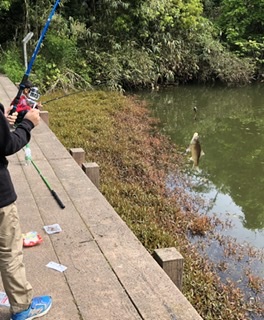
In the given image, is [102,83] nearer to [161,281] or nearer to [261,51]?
[261,51]

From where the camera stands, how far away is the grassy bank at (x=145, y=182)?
3896 millimetres

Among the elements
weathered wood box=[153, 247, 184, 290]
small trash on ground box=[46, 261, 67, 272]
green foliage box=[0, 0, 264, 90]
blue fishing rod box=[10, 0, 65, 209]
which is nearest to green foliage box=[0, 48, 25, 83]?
green foliage box=[0, 0, 264, 90]

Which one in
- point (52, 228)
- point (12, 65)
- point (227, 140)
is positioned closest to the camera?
point (52, 228)

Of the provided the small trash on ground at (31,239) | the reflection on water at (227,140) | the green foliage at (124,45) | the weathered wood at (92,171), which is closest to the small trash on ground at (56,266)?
the small trash on ground at (31,239)

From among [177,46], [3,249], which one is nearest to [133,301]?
[3,249]

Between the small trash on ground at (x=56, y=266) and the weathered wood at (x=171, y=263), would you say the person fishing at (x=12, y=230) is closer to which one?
the small trash on ground at (x=56, y=266)

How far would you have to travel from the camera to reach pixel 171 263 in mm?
2855

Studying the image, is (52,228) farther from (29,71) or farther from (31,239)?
(29,71)

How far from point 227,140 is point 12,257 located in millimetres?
7883

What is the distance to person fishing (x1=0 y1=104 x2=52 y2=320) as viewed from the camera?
2.18m

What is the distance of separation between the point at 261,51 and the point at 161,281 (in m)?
16.2

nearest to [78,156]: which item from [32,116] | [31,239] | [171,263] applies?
[31,239]

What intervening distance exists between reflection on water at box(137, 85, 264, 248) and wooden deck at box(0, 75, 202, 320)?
2.29 metres

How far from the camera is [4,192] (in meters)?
2.20
